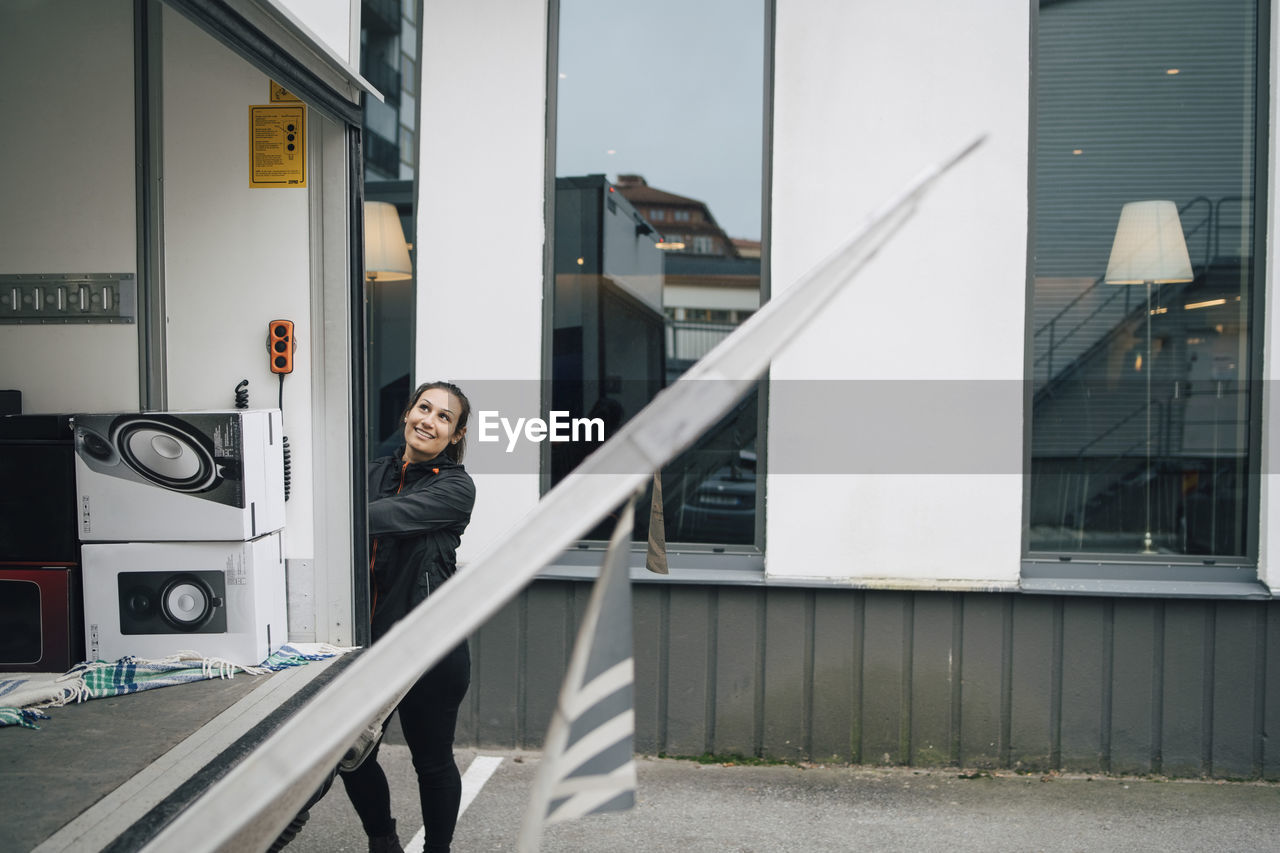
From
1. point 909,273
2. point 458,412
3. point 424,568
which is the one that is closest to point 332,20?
point 458,412

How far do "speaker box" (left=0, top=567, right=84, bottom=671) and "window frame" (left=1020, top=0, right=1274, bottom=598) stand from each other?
3.96 metres

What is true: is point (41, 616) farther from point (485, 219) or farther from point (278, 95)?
point (485, 219)

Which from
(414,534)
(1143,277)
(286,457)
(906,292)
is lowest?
(414,534)

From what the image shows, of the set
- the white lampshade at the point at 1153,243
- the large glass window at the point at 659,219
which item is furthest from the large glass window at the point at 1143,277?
the large glass window at the point at 659,219

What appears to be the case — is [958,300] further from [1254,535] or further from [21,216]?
[21,216]

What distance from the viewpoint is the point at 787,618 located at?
14.9 ft

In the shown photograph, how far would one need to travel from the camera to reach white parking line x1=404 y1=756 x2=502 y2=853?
407 centimetres

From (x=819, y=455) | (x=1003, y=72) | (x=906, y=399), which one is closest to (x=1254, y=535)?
(x=906, y=399)

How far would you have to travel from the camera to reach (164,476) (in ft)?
9.18

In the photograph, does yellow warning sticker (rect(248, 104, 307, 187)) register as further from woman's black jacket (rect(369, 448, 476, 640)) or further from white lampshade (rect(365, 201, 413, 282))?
white lampshade (rect(365, 201, 413, 282))

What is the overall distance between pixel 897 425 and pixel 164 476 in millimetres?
3185

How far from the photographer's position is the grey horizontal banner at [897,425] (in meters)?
4.44

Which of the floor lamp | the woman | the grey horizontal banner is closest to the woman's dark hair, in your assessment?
the woman

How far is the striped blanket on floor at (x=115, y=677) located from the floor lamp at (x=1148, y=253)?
13.3 ft
